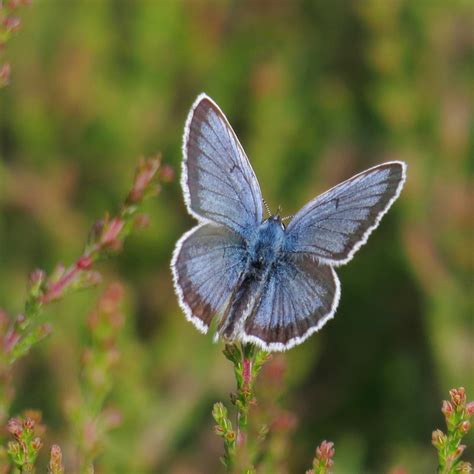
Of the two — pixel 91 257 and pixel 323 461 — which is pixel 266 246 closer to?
pixel 91 257

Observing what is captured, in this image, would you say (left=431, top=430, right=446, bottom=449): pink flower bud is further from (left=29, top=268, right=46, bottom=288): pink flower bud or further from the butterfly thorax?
(left=29, top=268, right=46, bottom=288): pink flower bud

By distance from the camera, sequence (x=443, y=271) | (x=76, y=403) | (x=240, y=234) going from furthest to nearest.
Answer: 1. (x=443, y=271)
2. (x=240, y=234)
3. (x=76, y=403)

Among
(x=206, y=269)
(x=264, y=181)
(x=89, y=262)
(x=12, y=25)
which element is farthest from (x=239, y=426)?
(x=264, y=181)

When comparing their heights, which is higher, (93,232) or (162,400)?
(93,232)

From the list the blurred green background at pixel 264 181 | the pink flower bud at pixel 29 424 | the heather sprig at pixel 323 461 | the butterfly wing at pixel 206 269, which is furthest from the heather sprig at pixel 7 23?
the blurred green background at pixel 264 181

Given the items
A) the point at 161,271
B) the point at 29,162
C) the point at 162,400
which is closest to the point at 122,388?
the point at 162,400

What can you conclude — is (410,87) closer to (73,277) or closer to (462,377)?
(462,377)
